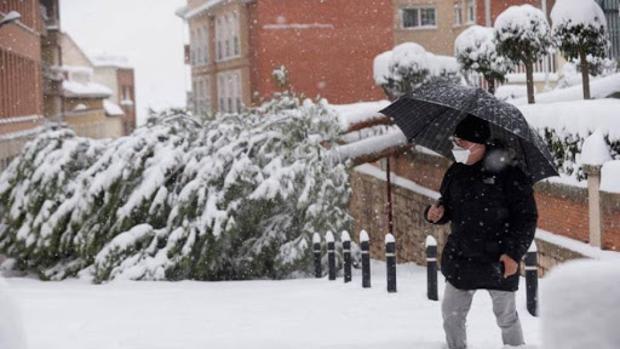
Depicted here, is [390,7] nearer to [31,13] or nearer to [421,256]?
[31,13]

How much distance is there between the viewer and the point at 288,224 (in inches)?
742

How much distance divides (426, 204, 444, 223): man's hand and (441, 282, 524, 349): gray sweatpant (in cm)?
41

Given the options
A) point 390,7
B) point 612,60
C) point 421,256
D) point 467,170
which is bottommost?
point 421,256

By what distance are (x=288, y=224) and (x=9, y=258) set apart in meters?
5.39

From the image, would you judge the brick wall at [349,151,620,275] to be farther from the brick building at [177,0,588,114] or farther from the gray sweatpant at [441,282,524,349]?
the brick building at [177,0,588,114]

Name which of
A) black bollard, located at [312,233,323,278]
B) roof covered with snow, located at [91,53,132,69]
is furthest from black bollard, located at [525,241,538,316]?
roof covered with snow, located at [91,53,132,69]

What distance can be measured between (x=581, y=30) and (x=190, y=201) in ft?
23.1

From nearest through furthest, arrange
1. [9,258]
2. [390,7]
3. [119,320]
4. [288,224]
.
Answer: [119,320]
[288,224]
[9,258]
[390,7]

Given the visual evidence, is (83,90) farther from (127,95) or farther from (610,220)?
(610,220)

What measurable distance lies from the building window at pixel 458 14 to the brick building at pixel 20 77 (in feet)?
55.8

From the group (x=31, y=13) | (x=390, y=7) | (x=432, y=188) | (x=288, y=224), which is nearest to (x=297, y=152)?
(x=288, y=224)

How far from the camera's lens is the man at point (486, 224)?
23.1 feet

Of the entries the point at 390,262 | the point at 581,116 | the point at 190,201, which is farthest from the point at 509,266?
the point at 190,201

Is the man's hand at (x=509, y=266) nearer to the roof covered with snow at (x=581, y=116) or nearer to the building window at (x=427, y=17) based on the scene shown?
the roof covered with snow at (x=581, y=116)
